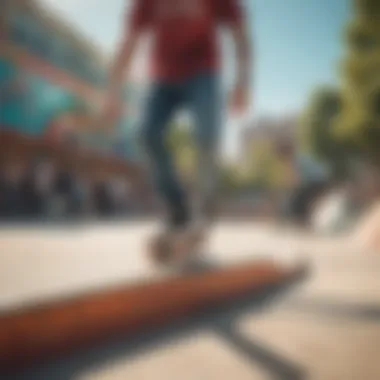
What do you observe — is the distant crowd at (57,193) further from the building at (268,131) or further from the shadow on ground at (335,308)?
the shadow on ground at (335,308)

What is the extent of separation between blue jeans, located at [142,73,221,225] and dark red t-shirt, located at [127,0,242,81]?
34mm

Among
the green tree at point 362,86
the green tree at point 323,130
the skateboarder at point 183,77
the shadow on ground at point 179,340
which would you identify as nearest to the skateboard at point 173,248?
the skateboarder at point 183,77

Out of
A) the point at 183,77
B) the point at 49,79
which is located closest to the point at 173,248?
the point at 183,77

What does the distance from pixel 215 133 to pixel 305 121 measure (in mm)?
238

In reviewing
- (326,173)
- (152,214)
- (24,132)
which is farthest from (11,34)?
(326,173)

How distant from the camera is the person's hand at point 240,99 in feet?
4.15

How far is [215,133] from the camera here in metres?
1.30

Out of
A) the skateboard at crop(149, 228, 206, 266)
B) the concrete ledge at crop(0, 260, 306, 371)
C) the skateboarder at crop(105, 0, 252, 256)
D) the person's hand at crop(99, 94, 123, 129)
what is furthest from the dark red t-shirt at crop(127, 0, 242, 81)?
the concrete ledge at crop(0, 260, 306, 371)

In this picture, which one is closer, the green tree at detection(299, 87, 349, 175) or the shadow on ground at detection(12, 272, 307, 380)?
the shadow on ground at detection(12, 272, 307, 380)

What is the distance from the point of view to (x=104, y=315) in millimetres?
817

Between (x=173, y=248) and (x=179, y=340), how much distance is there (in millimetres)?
343

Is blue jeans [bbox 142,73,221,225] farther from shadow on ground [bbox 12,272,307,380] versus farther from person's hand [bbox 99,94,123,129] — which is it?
shadow on ground [bbox 12,272,307,380]

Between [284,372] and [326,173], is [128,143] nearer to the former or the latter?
[326,173]

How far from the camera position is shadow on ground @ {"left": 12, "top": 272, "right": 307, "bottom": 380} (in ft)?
2.21
